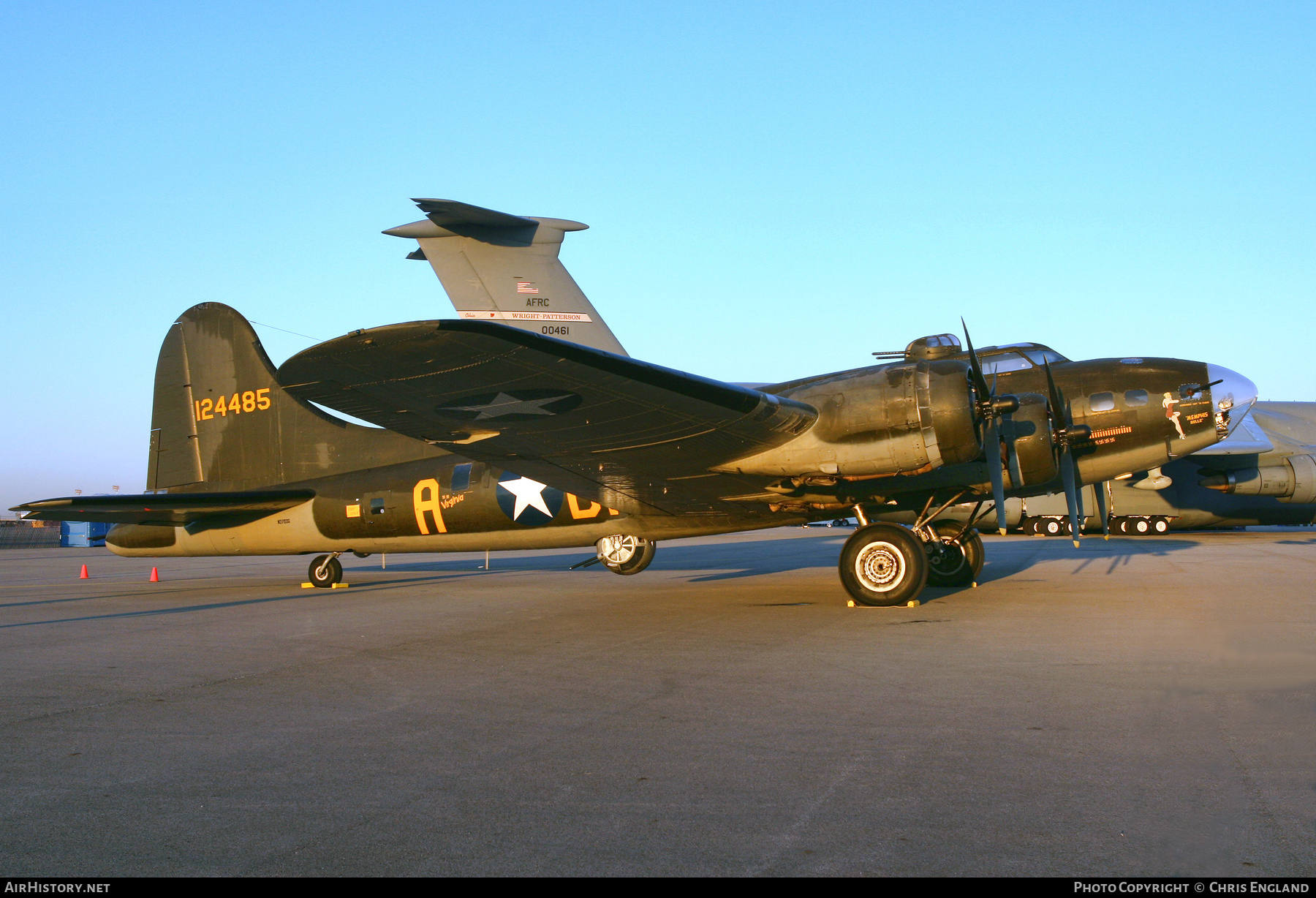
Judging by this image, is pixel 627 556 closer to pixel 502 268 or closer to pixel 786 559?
pixel 502 268

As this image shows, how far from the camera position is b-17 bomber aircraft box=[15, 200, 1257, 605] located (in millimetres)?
9250

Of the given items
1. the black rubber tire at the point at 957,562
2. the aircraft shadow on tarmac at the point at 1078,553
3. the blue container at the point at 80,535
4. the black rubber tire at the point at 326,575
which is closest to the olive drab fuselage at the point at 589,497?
the black rubber tire at the point at 326,575

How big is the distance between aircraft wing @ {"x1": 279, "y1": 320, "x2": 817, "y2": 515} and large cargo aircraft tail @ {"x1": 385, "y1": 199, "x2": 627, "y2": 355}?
5757 millimetres

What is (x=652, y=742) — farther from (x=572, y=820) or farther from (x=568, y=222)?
(x=568, y=222)

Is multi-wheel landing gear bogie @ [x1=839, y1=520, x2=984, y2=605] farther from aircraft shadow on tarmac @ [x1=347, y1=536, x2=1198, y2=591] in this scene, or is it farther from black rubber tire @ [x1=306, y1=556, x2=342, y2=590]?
black rubber tire @ [x1=306, y1=556, x2=342, y2=590]

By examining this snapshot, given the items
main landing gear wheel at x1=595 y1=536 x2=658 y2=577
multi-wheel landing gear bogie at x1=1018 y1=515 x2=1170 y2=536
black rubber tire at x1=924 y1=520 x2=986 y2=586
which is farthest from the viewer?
multi-wheel landing gear bogie at x1=1018 y1=515 x2=1170 y2=536

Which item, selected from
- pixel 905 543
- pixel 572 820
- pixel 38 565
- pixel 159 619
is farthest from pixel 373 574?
pixel 572 820

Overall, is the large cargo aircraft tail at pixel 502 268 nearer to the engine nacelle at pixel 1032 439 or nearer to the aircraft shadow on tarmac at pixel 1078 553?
the engine nacelle at pixel 1032 439

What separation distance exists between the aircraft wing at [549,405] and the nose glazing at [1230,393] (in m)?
6.15

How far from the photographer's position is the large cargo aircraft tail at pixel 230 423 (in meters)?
16.2

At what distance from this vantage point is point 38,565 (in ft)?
89.4

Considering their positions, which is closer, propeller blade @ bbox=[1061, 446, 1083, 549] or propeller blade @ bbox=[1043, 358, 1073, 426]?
propeller blade @ bbox=[1043, 358, 1073, 426]

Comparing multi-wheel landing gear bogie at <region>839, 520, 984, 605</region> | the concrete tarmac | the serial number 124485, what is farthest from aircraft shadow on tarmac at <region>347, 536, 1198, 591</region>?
the concrete tarmac

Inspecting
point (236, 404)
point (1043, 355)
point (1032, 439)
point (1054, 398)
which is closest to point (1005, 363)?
point (1043, 355)
